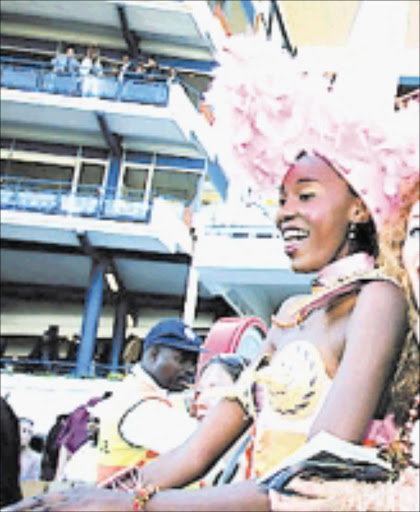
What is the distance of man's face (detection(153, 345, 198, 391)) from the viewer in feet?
11.8

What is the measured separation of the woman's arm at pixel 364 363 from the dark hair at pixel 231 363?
1.58 m

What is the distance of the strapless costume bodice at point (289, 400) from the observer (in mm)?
1610

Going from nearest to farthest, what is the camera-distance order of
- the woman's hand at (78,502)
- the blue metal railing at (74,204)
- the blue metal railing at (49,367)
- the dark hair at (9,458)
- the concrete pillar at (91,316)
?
1. the woman's hand at (78,502)
2. the dark hair at (9,458)
3. the blue metal railing at (49,367)
4. the blue metal railing at (74,204)
5. the concrete pillar at (91,316)

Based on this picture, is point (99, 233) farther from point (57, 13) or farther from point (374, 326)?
point (374, 326)

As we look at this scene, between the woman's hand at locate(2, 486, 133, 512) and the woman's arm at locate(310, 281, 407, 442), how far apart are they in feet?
0.95

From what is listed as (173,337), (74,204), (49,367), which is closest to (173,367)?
Result: (173,337)

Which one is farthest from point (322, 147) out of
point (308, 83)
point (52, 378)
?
point (52, 378)

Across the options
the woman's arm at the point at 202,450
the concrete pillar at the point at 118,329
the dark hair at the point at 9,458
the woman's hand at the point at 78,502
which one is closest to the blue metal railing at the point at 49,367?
the concrete pillar at the point at 118,329

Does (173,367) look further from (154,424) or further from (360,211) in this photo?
(360,211)

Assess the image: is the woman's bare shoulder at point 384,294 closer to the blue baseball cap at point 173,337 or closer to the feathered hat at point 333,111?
the feathered hat at point 333,111

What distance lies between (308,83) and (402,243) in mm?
303

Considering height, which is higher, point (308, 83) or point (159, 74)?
point (159, 74)

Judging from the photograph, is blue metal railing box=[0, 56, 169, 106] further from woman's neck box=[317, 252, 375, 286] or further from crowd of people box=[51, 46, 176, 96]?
woman's neck box=[317, 252, 375, 286]

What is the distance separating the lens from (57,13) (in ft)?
70.1
